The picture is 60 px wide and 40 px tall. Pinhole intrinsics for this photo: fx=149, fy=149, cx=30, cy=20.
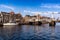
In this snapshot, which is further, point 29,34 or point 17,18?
point 17,18

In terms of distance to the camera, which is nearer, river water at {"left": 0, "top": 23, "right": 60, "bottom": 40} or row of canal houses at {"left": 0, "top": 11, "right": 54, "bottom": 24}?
river water at {"left": 0, "top": 23, "right": 60, "bottom": 40}

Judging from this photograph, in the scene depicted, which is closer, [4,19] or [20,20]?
[4,19]

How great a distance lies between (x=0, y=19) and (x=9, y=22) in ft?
13.0

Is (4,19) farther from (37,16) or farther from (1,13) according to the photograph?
(37,16)

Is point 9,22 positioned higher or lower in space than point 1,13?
lower

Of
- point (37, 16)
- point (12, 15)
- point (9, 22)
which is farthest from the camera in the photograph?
point (37, 16)

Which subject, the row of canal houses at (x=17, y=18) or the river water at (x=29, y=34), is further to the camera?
the row of canal houses at (x=17, y=18)

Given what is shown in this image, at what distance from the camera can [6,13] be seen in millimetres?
62875

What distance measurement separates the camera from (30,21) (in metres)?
67.2

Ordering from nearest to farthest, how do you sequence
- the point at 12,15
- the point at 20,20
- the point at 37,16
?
the point at 12,15, the point at 20,20, the point at 37,16

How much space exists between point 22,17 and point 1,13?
11799mm

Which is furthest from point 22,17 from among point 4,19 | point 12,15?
point 4,19

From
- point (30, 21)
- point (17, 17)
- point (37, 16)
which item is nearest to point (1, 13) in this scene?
point (17, 17)

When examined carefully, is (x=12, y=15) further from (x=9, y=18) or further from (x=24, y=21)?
(x=24, y=21)
